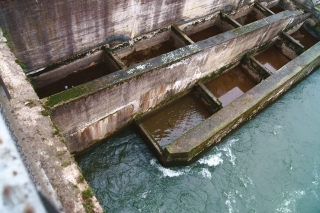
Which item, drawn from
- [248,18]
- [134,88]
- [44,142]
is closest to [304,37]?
[248,18]

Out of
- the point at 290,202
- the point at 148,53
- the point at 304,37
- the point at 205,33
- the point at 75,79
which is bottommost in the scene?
the point at 290,202

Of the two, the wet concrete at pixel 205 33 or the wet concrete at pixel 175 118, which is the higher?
the wet concrete at pixel 205 33

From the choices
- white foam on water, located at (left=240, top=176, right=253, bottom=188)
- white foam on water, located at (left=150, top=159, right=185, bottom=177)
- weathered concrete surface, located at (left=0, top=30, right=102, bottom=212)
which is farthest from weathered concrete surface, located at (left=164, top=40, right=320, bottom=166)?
weathered concrete surface, located at (left=0, top=30, right=102, bottom=212)

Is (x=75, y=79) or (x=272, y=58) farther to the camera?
(x=272, y=58)

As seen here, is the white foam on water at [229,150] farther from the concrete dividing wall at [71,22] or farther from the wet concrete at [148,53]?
the concrete dividing wall at [71,22]

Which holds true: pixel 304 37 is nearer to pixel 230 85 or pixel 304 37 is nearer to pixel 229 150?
pixel 230 85

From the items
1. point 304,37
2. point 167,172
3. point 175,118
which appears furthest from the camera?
point 304,37

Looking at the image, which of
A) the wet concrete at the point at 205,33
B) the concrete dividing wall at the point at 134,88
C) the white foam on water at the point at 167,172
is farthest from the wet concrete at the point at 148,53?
the white foam on water at the point at 167,172
